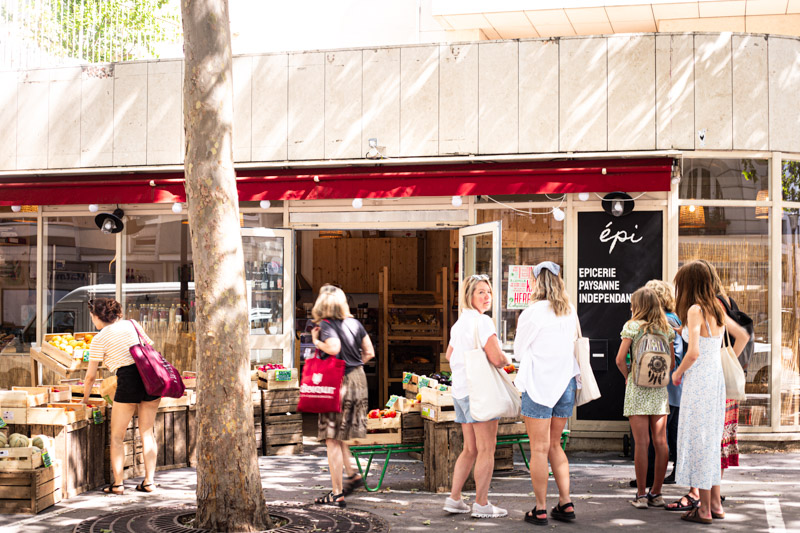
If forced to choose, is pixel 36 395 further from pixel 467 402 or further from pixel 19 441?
pixel 467 402

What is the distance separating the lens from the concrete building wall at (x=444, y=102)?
9328 millimetres

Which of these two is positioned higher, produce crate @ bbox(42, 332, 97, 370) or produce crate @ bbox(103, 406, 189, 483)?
produce crate @ bbox(42, 332, 97, 370)

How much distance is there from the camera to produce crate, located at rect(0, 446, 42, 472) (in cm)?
674

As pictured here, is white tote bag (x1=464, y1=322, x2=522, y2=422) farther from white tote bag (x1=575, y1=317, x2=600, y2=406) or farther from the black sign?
the black sign

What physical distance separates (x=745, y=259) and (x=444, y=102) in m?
3.79

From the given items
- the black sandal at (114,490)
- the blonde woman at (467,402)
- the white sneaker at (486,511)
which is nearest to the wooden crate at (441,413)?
the blonde woman at (467,402)

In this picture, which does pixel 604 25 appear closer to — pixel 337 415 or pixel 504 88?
pixel 504 88

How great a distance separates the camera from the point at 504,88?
974 cm

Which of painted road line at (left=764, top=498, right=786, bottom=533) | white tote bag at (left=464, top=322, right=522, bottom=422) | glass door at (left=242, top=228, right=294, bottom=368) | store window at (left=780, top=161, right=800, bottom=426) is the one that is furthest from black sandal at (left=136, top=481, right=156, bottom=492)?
store window at (left=780, top=161, right=800, bottom=426)

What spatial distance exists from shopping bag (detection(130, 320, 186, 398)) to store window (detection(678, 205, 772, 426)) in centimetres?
557

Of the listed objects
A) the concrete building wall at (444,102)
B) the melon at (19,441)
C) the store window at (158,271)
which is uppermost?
the concrete building wall at (444,102)

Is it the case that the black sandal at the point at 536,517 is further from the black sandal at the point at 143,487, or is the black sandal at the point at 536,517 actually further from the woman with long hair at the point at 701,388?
the black sandal at the point at 143,487

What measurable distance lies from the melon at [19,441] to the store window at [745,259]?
22.2 feet

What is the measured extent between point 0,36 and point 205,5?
8.18 metres
